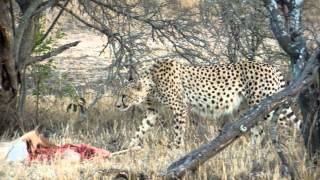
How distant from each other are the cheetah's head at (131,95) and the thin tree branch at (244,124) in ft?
11.8

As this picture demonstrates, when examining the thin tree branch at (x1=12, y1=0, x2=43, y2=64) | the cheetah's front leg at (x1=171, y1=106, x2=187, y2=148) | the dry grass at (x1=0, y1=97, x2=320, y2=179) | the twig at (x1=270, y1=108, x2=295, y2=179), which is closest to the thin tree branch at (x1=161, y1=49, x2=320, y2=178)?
the twig at (x1=270, y1=108, x2=295, y2=179)

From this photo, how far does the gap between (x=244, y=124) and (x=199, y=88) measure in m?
4.04

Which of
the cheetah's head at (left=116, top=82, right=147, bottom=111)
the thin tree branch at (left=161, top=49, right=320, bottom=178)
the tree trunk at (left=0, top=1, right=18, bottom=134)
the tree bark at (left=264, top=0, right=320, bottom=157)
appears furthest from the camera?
the cheetah's head at (left=116, top=82, right=147, bottom=111)

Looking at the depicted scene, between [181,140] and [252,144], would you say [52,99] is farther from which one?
[252,144]

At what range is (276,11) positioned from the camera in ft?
20.4

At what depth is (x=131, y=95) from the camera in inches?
363

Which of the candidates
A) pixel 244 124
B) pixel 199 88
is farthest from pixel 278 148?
pixel 199 88

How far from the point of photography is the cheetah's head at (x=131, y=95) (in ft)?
30.1

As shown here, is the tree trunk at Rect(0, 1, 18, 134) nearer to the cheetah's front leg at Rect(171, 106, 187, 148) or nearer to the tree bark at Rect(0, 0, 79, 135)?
the tree bark at Rect(0, 0, 79, 135)

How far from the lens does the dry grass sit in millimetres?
6215

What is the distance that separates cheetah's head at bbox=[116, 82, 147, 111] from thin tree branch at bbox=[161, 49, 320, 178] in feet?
11.8

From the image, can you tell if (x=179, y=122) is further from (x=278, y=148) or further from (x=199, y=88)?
(x=278, y=148)

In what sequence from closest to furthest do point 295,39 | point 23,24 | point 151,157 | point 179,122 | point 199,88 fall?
point 295,39, point 151,157, point 23,24, point 179,122, point 199,88

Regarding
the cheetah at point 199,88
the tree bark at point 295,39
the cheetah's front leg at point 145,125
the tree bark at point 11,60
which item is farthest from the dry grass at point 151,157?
the tree bark at point 11,60
